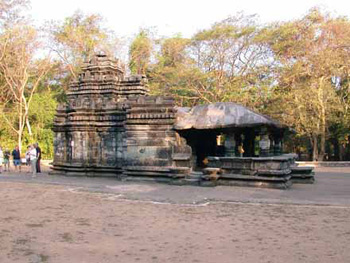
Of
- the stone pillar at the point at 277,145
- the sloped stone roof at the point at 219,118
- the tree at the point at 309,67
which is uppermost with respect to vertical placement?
the tree at the point at 309,67

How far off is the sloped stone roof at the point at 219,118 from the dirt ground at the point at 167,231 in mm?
3928

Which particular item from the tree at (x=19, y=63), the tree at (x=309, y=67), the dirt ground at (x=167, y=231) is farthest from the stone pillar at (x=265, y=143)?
the tree at (x=19, y=63)

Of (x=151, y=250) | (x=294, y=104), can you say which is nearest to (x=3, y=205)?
(x=151, y=250)

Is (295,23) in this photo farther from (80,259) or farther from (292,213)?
(80,259)

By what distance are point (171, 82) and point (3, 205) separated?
71.7 ft

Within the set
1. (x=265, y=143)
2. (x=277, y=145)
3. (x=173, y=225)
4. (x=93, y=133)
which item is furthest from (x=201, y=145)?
(x=173, y=225)

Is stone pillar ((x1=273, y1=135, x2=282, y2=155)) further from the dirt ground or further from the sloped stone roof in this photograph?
the dirt ground

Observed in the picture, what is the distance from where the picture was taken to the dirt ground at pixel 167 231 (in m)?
4.87

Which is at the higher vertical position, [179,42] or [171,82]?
[179,42]

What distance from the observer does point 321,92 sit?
24531 mm

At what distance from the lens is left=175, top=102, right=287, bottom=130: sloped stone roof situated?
1211cm

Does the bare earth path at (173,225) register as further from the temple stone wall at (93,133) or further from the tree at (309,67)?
the tree at (309,67)

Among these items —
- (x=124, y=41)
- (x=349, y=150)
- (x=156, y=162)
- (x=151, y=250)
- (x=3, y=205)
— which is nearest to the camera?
(x=151, y=250)

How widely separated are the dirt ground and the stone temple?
3.19 meters
